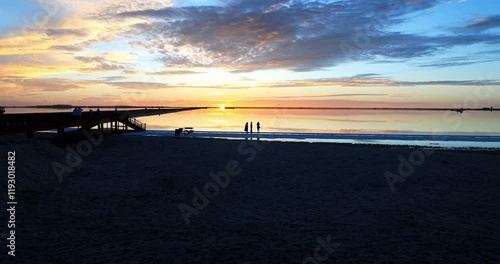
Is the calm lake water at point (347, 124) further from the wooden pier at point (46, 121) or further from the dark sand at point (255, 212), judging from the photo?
the dark sand at point (255, 212)

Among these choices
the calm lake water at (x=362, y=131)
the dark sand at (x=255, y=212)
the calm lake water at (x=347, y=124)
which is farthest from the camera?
the calm lake water at (x=347, y=124)

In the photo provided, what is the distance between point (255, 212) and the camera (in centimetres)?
1276

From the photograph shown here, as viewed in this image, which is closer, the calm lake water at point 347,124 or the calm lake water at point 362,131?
the calm lake water at point 362,131

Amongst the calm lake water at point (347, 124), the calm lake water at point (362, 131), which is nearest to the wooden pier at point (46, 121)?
the calm lake water at point (362, 131)

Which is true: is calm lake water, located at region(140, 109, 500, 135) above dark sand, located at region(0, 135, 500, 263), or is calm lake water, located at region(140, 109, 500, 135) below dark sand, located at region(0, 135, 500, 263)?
above

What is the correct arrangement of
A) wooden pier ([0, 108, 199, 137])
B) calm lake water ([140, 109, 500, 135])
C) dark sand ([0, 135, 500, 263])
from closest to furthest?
dark sand ([0, 135, 500, 263])
wooden pier ([0, 108, 199, 137])
calm lake water ([140, 109, 500, 135])

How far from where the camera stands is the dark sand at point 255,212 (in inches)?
354

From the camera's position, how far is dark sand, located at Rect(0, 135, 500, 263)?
8.98m

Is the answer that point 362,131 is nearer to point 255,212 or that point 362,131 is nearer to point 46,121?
point 46,121

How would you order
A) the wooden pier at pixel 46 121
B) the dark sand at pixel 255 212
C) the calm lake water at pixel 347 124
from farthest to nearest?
1. the calm lake water at pixel 347 124
2. the wooden pier at pixel 46 121
3. the dark sand at pixel 255 212

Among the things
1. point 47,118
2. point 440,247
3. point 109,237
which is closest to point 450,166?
point 440,247

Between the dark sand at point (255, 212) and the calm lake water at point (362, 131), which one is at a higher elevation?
the calm lake water at point (362, 131)

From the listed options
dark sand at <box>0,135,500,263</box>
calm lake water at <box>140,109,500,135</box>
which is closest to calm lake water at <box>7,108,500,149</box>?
calm lake water at <box>140,109,500,135</box>

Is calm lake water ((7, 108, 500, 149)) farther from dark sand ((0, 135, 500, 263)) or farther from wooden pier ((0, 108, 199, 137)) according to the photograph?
dark sand ((0, 135, 500, 263))
